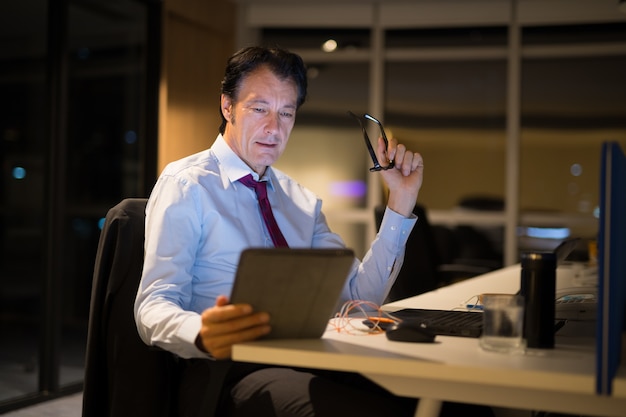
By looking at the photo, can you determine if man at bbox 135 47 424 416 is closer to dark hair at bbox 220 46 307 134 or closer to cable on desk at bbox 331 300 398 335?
dark hair at bbox 220 46 307 134

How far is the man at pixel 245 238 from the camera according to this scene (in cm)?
157

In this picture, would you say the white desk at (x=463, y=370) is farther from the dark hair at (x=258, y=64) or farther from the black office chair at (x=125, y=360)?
the dark hair at (x=258, y=64)

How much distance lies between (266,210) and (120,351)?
0.55 metres

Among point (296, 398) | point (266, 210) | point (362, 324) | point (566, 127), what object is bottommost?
point (296, 398)

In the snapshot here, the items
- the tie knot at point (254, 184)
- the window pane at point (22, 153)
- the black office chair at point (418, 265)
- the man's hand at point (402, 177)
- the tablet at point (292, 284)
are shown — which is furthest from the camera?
the window pane at point (22, 153)

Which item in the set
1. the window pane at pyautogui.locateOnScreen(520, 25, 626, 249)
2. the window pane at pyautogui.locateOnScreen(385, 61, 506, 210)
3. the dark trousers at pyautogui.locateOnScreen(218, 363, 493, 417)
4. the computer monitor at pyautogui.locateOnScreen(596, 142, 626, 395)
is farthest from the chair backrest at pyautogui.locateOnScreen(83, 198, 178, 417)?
the window pane at pyautogui.locateOnScreen(385, 61, 506, 210)

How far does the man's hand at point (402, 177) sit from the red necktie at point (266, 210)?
308mm

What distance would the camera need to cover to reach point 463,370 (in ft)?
4.03

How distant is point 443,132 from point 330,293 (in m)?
6.29

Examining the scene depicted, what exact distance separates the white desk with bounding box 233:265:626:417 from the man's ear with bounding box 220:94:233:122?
916mm

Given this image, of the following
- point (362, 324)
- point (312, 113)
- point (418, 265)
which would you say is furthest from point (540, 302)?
point (312, 113)

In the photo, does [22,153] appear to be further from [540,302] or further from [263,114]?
[540,302]

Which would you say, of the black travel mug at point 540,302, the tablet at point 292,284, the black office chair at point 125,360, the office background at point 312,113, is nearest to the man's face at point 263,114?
the black office chair at point 125,360

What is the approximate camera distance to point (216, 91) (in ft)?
20.3
